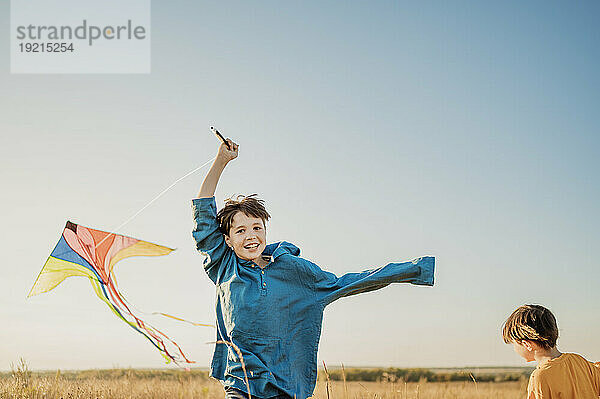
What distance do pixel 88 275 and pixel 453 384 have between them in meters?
3.85

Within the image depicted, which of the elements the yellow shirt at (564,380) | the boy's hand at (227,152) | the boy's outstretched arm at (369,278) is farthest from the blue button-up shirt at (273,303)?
the yellow shirt at (564,380)

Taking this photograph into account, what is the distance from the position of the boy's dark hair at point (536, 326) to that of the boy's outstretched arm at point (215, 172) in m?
2.03

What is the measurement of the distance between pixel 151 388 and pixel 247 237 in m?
3.15

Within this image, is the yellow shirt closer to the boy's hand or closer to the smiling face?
the smiling face

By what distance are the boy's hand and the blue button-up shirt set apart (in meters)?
0.28

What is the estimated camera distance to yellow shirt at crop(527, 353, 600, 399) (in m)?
3.91

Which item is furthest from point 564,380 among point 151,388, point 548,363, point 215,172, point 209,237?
point 151,388

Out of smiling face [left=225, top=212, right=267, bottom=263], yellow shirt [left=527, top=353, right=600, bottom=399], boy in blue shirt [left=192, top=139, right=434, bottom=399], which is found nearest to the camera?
yellow shirt [left=527, top=353, right=600, bottom=399]

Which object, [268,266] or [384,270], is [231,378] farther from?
[384,270]

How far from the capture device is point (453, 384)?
6.93 metres

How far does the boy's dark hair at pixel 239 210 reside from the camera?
4391 millimetres

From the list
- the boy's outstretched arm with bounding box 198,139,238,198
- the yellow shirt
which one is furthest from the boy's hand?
the yellow shirt

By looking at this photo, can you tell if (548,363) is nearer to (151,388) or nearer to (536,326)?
(536,326)

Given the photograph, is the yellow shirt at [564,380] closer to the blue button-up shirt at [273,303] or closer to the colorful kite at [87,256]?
the blue button-up shirt at [273,303]
